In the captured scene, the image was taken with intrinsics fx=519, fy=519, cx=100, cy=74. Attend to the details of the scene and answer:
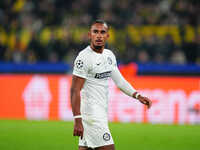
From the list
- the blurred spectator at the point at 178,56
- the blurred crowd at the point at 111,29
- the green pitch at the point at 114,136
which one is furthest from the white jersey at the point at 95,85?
the blurred spectator at the point at 178,56

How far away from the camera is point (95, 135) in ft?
19.3

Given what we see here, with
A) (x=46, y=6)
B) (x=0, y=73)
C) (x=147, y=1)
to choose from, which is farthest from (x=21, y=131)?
(x=147, y=1)

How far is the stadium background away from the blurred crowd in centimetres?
3

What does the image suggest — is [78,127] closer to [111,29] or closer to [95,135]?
[95,135]

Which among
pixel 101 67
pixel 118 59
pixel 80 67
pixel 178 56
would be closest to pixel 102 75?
pixel 101 67

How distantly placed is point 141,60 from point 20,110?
3968 mm

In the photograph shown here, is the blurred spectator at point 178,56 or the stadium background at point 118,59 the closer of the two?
the stadium background at point 118,59

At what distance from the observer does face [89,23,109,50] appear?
5.93 m

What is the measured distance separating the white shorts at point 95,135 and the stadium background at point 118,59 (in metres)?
5.04

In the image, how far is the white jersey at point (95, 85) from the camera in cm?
591

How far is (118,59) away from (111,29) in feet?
4.07

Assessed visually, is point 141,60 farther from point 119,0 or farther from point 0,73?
point 0,73

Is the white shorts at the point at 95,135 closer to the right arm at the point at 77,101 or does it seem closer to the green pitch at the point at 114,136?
the right arm at the point at 77,101

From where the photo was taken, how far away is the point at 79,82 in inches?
229
